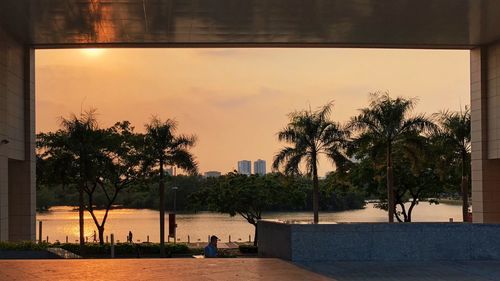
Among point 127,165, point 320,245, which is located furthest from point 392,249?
point 127,165

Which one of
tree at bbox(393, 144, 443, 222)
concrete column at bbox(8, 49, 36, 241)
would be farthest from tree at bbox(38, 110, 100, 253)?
tree at bbox(393, 144, 443, 222)

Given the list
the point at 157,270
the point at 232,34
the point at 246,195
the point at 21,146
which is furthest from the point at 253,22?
the point at 246,195

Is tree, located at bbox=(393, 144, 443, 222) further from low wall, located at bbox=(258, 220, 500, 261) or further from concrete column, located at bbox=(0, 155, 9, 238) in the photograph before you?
low wall, located at bbox=(258, 220, 500, 261)

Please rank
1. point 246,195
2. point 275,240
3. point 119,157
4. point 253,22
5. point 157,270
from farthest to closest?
point 246,195 < point 119,157 < point 253,22 < point 275,240 < point 157,270

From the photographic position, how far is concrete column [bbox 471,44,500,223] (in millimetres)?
26828

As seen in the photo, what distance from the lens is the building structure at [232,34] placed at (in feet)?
67.7

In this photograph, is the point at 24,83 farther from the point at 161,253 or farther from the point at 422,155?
the point at 422,155

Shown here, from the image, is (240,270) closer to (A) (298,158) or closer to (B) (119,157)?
(A) (298,158)

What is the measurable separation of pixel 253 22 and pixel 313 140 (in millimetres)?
11393

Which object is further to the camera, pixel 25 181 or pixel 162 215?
pixel 162 215

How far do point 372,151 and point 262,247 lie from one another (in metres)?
16.7

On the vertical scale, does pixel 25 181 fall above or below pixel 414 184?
above

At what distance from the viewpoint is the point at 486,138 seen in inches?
1068

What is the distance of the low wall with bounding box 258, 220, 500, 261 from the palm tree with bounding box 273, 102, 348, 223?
1875 cm
